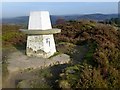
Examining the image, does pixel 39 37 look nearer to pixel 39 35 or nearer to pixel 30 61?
pixel 39 35

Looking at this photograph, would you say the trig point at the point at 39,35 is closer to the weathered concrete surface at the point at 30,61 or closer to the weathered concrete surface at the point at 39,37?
the weathered concrete surface at the point at 39,37

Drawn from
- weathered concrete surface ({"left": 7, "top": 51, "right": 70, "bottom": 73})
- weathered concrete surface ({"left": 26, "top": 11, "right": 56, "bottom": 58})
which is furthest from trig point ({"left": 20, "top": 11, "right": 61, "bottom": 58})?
weathered concrete surface ({"left": 7, "top": 51, "right": 70, "bottom": 73})

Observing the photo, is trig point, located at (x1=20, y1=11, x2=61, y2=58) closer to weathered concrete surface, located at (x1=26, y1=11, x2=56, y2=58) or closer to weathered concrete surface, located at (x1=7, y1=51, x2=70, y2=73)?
weathered concrete surface, located at (x1=26, y1=11, x2=56, y2=58)

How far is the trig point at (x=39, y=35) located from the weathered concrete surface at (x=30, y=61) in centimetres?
38

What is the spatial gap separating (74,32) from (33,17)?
24.9ft

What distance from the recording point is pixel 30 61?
13.1 meters

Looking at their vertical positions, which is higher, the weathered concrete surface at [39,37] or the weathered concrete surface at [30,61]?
the weathered concrete surface at [39,37]

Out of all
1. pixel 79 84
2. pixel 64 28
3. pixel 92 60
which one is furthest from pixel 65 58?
pixel 64 28

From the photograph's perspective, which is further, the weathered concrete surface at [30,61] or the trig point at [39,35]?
the trig point at [39,35]

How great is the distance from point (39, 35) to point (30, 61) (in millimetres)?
1389

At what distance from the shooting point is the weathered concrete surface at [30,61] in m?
12.4

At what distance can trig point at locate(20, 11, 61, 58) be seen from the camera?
537 inches

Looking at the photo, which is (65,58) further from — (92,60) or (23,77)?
(23,77)

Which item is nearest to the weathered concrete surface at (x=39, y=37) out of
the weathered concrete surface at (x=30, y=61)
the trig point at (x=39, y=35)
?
the trig point at (x=39, y=35)
